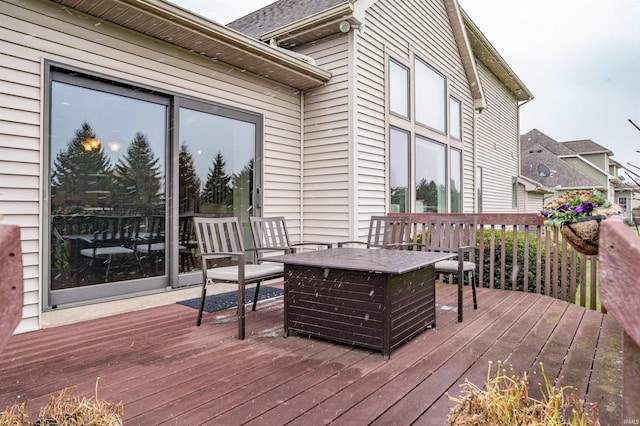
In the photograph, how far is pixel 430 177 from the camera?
698cm

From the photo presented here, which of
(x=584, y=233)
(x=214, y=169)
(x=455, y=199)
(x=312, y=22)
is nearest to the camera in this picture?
(x=584, y=233)

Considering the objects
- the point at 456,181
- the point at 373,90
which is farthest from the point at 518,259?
the point at 456,181

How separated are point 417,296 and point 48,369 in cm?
242

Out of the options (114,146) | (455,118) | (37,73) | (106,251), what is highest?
(455,118)

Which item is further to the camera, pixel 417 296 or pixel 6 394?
pixel 417 296

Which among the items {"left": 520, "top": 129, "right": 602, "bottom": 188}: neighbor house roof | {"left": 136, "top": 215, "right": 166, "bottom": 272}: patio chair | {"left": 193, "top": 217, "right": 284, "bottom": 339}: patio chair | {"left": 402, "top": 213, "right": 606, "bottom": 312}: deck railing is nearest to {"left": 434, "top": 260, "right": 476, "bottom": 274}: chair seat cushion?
{"left": 402, "top": 213, "right": 606, "bottom": 312}: deck railing

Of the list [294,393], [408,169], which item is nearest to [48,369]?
[294,393]

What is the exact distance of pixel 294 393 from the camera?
2033 mm

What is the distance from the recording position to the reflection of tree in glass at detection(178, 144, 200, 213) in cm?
411

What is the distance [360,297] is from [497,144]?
1069cm

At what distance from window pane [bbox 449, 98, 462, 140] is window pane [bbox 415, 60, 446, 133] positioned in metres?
0.35

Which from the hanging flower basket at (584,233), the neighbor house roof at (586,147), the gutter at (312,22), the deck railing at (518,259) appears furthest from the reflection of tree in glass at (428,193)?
the neighbor house roof at (586,147)

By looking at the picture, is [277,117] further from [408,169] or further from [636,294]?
[636,294]

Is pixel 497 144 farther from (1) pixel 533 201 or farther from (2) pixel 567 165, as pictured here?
(2) pixel 567 165
